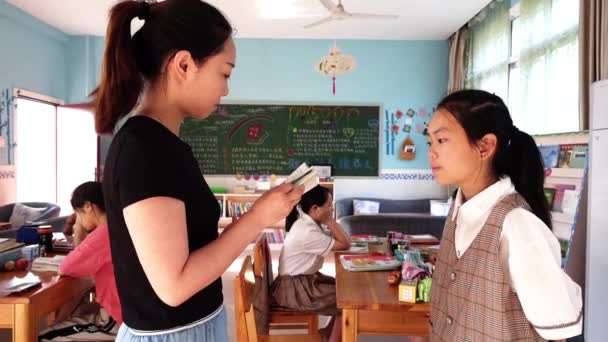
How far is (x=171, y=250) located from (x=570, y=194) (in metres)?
2.89

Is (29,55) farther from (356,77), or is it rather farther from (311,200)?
(311,200)

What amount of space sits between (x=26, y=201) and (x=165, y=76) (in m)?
5.84

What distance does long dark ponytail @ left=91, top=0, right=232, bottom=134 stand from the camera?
0.82 metres

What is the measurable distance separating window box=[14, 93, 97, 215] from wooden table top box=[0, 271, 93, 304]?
4288 millimetres

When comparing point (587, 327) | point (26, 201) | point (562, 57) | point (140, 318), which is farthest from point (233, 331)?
point (26, 201)

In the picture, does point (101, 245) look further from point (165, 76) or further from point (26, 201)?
point (26, 201)

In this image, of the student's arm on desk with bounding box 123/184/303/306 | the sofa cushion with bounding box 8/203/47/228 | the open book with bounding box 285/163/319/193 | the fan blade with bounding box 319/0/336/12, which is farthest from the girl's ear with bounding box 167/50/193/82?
the sofa cushion with bounding box 8/203/47/228

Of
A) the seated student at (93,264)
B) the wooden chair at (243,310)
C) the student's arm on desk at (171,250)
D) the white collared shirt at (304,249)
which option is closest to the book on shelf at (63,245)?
the seated student at (93,264)

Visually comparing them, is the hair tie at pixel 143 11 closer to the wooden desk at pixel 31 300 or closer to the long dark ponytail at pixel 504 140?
the long dark ponytail at pixel 504 140

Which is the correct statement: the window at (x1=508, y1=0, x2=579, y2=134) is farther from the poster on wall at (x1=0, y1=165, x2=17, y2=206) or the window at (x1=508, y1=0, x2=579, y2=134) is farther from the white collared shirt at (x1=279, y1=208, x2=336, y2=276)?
the poster on wall at (x1=0, y1=165, x2=17, y2=206)

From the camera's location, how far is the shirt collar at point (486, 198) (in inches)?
46.9

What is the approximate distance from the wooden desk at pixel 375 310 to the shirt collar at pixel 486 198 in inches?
20.0

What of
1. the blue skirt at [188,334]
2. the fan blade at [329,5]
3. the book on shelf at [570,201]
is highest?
the fan blade at [329,5]

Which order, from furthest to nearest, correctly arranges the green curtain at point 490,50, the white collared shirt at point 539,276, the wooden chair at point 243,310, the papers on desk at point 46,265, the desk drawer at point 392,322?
1. the green curtain at point 490,50
2. the papers on desk at point 46,265
3. the desk drawer at point 392,322
4. the wooden chair at point 243,310
5. the white collared shirt at point 539,276
